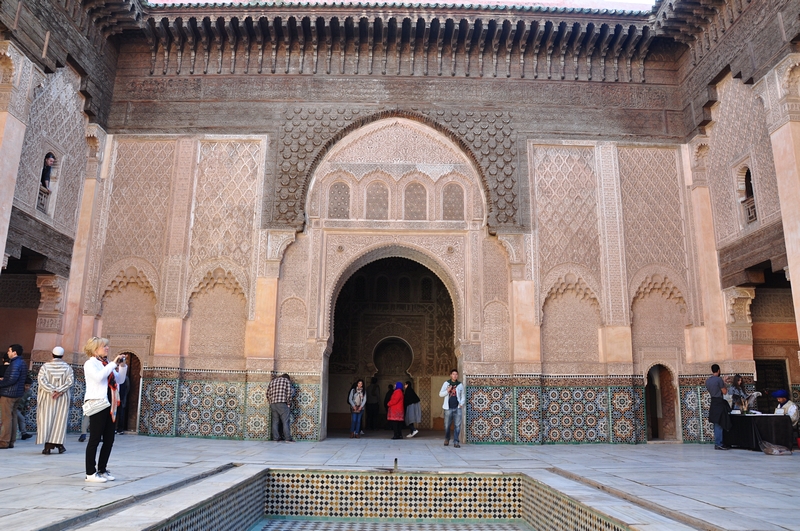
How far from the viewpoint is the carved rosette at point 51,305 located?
7391 mm

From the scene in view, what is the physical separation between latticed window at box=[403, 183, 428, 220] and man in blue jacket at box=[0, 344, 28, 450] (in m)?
4.63

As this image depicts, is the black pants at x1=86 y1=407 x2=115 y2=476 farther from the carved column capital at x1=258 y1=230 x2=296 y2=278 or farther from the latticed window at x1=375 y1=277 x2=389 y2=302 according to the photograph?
the latticed window at x1=375 y1=277 x2=389 y2=302

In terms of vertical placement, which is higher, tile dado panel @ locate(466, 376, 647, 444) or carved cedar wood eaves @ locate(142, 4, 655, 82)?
carved cedar wood eaves @ locate(142, 4, 655, 82)

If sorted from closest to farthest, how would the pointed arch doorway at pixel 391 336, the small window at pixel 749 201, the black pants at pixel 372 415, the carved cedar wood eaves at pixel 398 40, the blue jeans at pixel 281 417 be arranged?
the small window at pixel 749 201, the blue jeans at pixel 281 417, the carved cedar wood eaves at pixel 398 40, the black pants at pixel 372 415, the pointed arch doorway at pixel 391 336

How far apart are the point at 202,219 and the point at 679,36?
6.67 m

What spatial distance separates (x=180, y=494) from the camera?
10.4 ft

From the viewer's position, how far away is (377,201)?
8.16 m

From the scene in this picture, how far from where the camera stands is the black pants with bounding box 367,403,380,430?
1009cm

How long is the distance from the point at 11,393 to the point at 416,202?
Answer: 497 centimetres

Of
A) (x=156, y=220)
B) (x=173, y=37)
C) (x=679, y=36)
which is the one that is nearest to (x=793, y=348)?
(x=679, y=36)

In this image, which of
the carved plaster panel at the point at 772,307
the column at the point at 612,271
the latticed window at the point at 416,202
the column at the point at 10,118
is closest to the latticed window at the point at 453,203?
the latticed window at the point at 416,202

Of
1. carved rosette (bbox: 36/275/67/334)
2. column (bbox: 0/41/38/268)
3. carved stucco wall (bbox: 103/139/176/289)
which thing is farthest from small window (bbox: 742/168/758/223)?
carved rosette (bbox: 36/275/67/334)

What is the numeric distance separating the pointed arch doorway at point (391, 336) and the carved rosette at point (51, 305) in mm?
4307

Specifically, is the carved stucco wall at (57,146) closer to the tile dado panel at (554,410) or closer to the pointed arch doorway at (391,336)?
the pointed arch doorway at (391,336)
